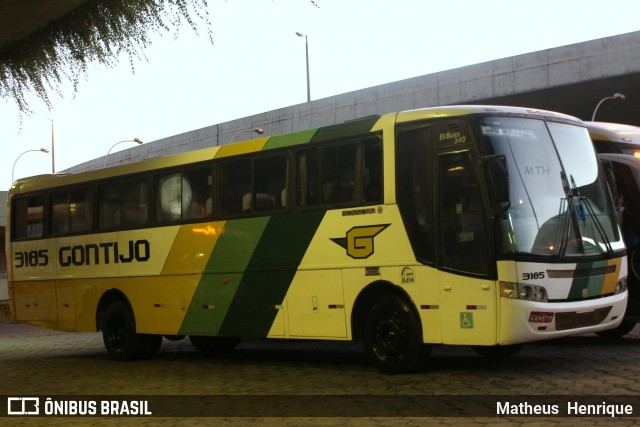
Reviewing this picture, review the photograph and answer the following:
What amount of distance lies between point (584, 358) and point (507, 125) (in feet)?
11.3

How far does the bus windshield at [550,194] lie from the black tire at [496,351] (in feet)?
6.86

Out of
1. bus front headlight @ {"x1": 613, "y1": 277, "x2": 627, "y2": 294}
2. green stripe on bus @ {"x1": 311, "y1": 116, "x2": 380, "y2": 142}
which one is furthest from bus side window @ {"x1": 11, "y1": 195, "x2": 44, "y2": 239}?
bus front headlight @ {"x1": 613, "y1": 277, "x2": 627, "y2": 294}

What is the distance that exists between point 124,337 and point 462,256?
287 inches

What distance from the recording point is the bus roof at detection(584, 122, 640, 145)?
14031 millimetres

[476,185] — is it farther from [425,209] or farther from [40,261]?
[40,261]

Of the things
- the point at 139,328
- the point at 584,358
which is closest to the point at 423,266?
the point at 584,358

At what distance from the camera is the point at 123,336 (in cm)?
1520

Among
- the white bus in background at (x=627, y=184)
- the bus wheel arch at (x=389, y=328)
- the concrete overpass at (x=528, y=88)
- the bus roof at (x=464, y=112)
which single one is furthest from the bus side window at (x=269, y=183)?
the concrete overpass at (x=528, y=88)

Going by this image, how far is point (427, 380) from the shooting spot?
33.2 ft

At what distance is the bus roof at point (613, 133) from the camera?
14031 millimetres

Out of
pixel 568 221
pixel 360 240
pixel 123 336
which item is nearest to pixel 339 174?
pixel 360 240

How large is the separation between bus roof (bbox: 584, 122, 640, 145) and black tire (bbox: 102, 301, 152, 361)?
26.2 feet

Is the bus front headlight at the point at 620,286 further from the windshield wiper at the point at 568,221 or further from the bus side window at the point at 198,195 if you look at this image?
the bus side window at the point at 198,195

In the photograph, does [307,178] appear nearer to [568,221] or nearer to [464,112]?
[464,112]
